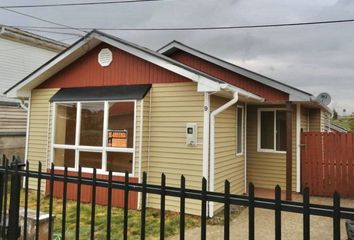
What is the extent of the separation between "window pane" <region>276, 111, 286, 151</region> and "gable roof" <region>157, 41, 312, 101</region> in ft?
5.50

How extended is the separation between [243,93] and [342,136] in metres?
3.71

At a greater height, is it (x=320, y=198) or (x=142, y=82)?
(x=142, y=82)

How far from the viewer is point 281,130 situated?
11.1 meters

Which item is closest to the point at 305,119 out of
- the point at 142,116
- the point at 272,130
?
the point at 272,130

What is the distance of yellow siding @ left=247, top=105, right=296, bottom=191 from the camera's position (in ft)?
36.5

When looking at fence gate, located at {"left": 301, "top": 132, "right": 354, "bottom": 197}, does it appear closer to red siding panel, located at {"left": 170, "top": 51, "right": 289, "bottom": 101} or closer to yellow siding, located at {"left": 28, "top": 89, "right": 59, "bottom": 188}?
red siding panel, located at {"left": 170, "top": 51, "right": 289, "bottom": 101}

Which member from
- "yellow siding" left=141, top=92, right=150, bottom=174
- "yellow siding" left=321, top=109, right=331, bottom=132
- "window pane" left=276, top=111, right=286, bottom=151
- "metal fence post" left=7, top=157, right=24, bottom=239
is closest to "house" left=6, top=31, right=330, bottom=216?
"yellow siding" left=141, top=92, right=150, bottom=174

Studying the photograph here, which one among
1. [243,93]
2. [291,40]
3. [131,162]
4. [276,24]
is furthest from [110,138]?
[291,40]

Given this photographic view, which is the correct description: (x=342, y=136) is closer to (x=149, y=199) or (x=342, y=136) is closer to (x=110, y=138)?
(x=149, y=199)

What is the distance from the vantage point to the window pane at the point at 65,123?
9.27 metres

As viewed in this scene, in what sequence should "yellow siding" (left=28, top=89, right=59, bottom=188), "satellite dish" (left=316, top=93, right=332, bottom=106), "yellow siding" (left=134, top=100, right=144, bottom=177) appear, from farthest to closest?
"satellite dish" (left=316, top=93, right=332, bottom=106), "yellow siding" (left=28, top=89, right=59, bottom=188), "yellow siding" (left=134, top=100, right=144, bottom=177)

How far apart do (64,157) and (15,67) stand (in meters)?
8.65

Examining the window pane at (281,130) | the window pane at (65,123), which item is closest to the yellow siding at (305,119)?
the window pane at (281,130)

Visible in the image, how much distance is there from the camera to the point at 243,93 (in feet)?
27.9
